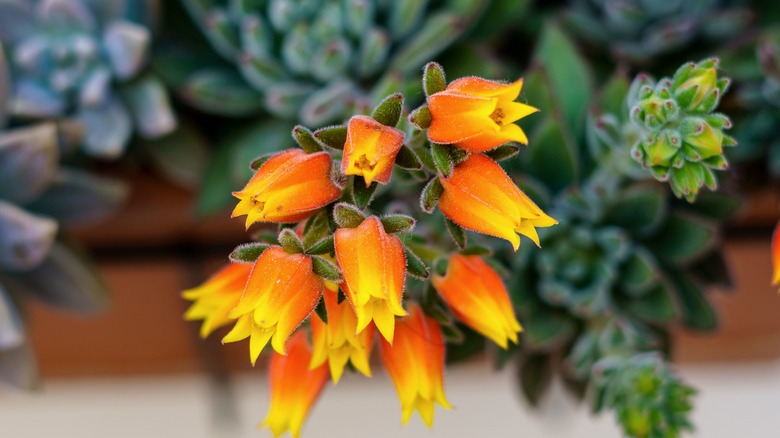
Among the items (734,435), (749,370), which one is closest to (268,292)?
(749,370)

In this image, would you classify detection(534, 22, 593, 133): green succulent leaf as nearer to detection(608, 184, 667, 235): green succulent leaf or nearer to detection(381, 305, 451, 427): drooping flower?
detection(608, 184, 667, 235): green succulent leaf

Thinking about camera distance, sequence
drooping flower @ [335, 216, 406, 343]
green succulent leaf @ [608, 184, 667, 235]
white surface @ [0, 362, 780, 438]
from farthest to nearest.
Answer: white surface @ [0, 362, 780, 438]
green succulent leaf @ [608, 184, 667, 235]
drooping flower @ [335, 216, 406, 343]

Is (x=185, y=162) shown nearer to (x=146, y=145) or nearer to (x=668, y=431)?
(x=146, y=145)

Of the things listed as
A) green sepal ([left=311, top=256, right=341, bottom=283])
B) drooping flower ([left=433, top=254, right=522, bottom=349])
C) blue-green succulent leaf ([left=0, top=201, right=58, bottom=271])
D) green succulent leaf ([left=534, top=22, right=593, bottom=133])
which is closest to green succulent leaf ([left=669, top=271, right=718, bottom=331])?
green succulent leaf ([left=534, top=22, right=593, bottom=133])

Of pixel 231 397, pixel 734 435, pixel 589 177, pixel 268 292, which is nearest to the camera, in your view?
pixel 268 292

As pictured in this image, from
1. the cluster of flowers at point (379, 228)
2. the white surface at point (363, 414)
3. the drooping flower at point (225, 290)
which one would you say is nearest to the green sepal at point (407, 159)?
the cluster of flowers at point (379, 228)

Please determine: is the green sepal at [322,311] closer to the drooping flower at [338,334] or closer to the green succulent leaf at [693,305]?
the drooping flower at [338,334]
